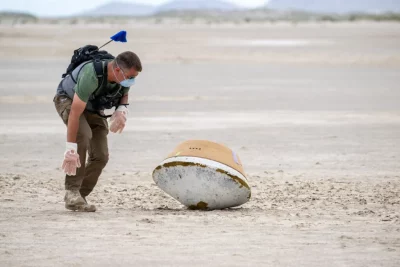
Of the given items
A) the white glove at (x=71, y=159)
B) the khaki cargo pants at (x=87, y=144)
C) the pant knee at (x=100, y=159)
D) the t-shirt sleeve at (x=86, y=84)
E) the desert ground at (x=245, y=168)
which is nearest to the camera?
the desert ground at (x=245, y=168)

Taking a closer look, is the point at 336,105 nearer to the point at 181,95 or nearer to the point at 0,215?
the point at 181,95

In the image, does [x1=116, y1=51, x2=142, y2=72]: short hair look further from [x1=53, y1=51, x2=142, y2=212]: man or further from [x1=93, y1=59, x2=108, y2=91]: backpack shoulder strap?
[x1=93, y1=59, x2=108, y2=91]: backpack shoulder strap

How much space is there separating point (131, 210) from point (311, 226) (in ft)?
5.97

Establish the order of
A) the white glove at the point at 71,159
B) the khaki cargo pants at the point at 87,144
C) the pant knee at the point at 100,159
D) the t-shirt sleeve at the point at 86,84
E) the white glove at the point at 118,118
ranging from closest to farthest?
the t-shirt sleeve at the point at 86,84, the white glove at the point at 71,159, the khaki cargo pants at the point at 87,144, the white glove at the point at 118,118, the pant knee at the point at 100,159

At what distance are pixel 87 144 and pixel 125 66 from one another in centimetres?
85

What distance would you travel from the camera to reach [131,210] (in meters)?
8.18

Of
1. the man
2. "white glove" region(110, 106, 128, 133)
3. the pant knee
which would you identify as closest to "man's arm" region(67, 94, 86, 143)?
the man

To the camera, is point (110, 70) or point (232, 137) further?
point (232, 137)

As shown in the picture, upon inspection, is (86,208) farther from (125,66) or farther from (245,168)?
(245,168)

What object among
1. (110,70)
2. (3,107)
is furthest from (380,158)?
(3,107)

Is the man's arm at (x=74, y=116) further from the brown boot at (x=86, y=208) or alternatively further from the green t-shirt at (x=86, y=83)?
the brown boot at (x=86, y=208)

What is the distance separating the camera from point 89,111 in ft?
25.3

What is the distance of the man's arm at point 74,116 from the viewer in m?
7.24

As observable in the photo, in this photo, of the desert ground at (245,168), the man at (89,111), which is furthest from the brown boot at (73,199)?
the desert ground at (245,168)
